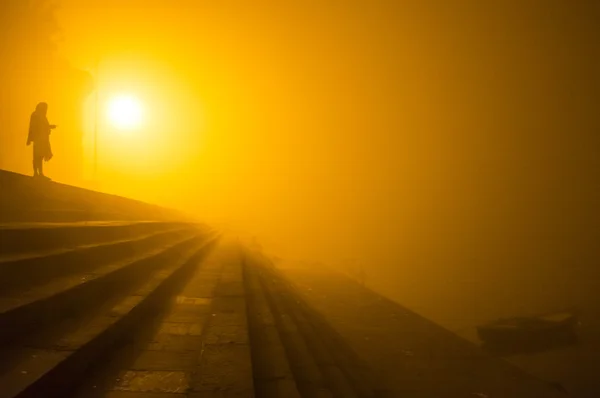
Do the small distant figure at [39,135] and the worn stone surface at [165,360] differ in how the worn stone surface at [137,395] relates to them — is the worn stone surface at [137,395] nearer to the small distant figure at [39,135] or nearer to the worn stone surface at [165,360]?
the worn stone surface at [165,360]

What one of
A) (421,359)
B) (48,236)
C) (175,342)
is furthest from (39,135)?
(421,359)

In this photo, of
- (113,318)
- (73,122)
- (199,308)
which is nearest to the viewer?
(113,318)

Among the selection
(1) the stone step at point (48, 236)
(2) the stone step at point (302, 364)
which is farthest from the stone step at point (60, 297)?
(2) the stone step at point (302, 364)

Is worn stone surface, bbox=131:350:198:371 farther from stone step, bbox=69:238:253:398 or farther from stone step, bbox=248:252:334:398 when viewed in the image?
stone step, bbox=248:252:334:398

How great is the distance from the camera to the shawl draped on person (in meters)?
9.32

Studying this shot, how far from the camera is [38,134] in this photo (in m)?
9.36

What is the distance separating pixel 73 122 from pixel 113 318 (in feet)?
128

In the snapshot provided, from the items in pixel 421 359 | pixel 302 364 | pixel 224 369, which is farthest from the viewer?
pixel 421 359

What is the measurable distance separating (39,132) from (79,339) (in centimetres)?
873

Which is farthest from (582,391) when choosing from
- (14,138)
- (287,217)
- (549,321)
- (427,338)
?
(287,217)

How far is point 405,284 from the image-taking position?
1437 inches

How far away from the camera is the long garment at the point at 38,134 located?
30.6 ft

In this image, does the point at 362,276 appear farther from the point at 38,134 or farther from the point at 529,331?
the point at 38,134

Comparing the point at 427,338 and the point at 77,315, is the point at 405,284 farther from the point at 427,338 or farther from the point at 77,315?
the point at 77,315
